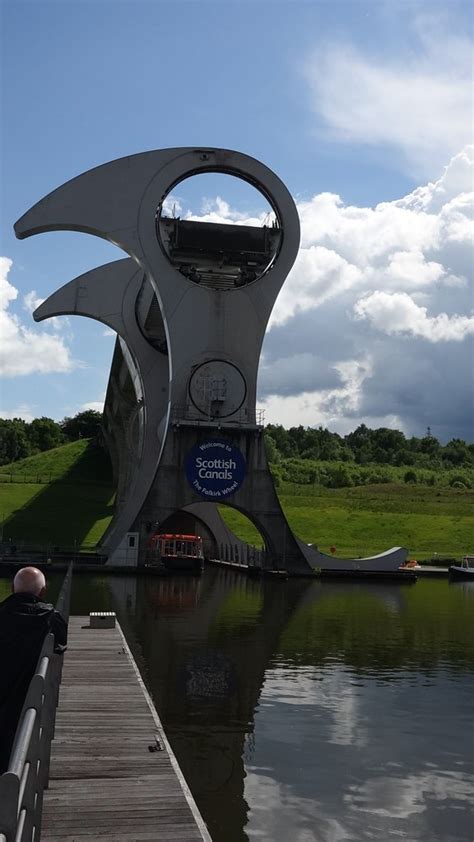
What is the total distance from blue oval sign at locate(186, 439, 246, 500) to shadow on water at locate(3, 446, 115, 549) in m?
12.6

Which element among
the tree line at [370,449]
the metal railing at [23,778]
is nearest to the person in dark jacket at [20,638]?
the metal railing at [23,778]

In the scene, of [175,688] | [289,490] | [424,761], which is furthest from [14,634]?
[289,490]

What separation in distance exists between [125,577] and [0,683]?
3458 cm

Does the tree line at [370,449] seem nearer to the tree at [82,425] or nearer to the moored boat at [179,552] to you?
the tree at [82,425]

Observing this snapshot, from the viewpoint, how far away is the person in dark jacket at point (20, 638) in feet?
20.0

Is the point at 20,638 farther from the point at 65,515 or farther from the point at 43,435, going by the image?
the point at 43,435

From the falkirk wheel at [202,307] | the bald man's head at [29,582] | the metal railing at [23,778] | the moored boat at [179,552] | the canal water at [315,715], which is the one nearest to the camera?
the metal railing at [23,778]

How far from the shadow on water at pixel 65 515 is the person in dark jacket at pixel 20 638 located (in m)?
43.4

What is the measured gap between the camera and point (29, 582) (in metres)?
6.41

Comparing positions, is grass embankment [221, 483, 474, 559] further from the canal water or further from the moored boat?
the canal water

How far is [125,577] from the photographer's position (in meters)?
40.1

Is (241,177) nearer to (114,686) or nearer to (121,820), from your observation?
(114,686)

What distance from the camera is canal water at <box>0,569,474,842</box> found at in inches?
355

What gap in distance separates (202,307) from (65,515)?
103 feet
